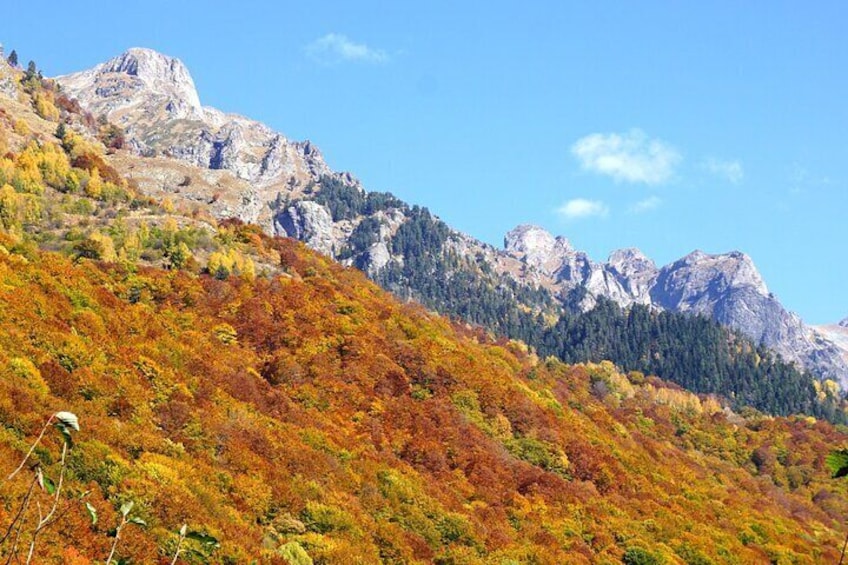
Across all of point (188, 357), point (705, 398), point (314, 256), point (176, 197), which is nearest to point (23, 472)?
point (188, 357)

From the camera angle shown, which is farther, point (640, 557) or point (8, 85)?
point (8, 85)

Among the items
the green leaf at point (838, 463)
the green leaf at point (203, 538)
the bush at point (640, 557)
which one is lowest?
the green leaf at point (203, 538)

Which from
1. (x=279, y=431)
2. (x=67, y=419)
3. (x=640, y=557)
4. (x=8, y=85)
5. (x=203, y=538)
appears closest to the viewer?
(x=67, y=419)

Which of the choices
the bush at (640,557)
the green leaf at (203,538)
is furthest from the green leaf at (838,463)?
the bush at (640,557)

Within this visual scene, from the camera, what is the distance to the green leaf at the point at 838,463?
354cm

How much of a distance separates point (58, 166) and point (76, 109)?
47334mm

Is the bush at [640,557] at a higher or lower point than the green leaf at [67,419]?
higher

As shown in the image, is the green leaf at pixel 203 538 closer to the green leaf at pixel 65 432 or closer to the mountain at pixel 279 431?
the mountain at pixel 279 431

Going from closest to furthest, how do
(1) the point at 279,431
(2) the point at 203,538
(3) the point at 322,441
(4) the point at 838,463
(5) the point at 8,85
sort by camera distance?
(4) the point at 838,463, (2) the point at 203,538, (1) the point at 279,431, (3) the point at 322,441, (5) the point at 8,85

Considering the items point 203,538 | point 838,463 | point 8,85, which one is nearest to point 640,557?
point 838,463

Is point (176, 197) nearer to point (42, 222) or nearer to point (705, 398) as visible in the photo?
point (42, 222)

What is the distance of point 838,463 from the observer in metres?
3.60

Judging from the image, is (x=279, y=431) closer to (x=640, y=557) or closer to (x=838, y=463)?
(x=640, y=557)

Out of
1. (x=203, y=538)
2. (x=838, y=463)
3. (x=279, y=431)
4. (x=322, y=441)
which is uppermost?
(x=322, y=441)
